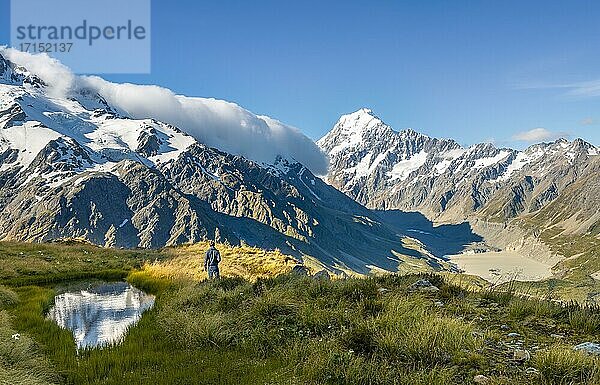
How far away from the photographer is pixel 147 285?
29.7 m

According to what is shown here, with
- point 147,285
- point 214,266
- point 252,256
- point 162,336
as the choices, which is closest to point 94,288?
point 147,285

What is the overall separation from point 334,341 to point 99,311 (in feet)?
50.4

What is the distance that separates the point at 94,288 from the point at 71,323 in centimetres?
1145

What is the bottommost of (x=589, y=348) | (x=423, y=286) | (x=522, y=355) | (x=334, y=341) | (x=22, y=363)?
(x=22, y=363)

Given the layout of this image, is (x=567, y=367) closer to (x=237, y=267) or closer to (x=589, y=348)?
Result: (x=589, y=348)

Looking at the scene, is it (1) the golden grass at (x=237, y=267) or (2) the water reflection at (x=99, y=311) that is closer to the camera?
(2) the water reflection at (x=99, y=311)

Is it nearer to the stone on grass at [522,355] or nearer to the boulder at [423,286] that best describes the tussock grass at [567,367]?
the stone on grass at [522,355]

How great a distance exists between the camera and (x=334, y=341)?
11227 millimetres

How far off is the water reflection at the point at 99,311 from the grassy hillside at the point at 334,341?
0.86 meters

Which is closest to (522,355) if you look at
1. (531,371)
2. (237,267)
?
(531,371)

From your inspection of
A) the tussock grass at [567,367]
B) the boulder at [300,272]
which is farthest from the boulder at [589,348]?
the boulder at [300,272]

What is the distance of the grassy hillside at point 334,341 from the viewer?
9.30 metres

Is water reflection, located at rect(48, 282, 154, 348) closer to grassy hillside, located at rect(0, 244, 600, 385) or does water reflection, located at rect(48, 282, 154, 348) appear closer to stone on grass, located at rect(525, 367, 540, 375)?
grassy hillside, located at rect(0, 244, 600, 385)

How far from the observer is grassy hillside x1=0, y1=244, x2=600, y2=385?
9305 mm
